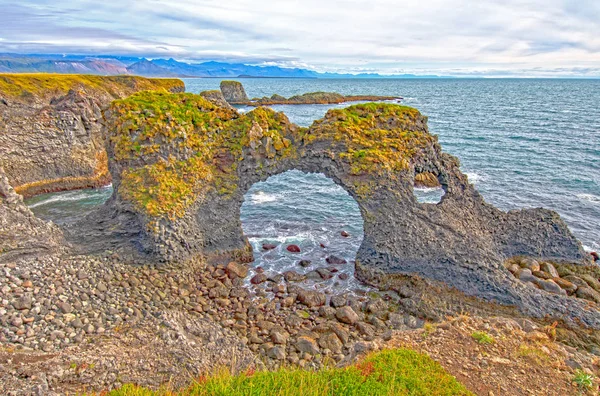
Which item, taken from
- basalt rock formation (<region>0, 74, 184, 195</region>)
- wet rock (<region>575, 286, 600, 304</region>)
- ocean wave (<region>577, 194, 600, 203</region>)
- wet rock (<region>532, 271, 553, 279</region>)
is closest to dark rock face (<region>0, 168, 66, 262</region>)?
basalt rock formation (<region>0, 74, 184, 195</region>)

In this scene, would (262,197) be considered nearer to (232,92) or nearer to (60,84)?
(60,84)

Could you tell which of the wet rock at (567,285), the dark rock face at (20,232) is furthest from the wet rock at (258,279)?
the wet rock at (567,285)

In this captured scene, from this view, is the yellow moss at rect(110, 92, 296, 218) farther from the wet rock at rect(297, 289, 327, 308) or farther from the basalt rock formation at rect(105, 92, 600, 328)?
the wet rock at rect(297, 289, 327, 308)

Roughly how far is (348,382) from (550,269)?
75.9 ft

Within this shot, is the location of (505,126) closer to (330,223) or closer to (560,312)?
(330,223)

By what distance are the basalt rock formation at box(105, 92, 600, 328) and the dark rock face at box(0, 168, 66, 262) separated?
→ 4.65 m

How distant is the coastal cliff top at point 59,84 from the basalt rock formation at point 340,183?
116 feet

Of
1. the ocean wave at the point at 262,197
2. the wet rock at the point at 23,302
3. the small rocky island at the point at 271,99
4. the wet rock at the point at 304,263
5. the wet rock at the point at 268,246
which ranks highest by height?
the small rocky island at the point at 271,99

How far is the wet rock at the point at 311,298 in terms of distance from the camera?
83.7 feet

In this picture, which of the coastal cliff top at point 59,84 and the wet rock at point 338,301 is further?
the coastal cliff top at point 59,84

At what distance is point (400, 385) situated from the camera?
44.2ft

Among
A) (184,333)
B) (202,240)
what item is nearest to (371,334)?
(184,333)

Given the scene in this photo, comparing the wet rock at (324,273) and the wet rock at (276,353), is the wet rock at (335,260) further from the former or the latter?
the wet rock at (276,353)

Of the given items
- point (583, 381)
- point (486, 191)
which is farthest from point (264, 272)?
point (486, 191)
